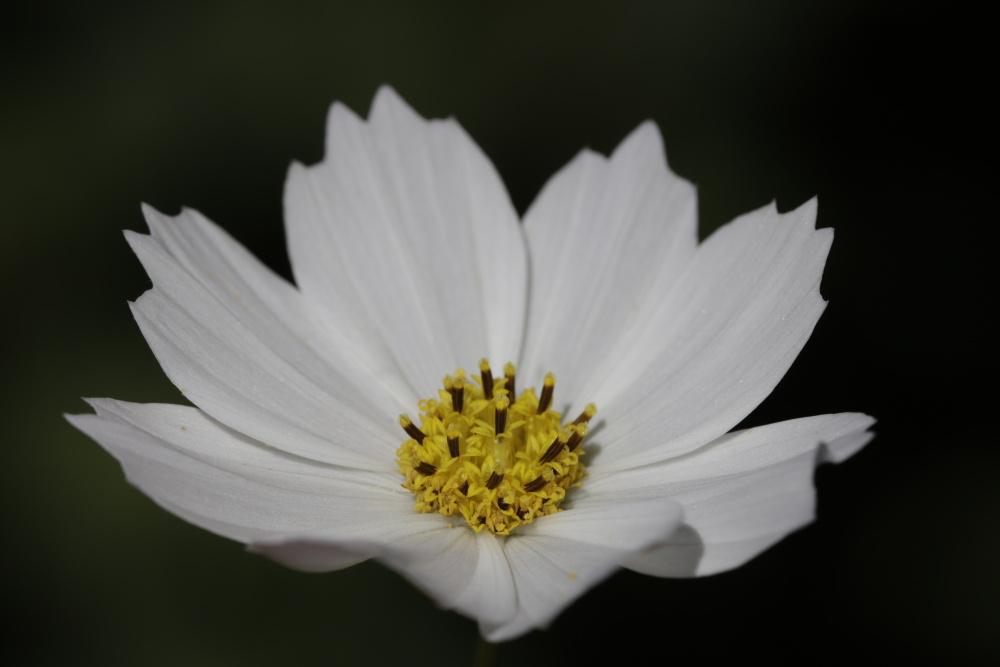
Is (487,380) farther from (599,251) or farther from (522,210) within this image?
(522,210)

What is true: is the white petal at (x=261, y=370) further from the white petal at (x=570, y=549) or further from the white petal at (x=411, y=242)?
the white petal at (x=570, y=549)

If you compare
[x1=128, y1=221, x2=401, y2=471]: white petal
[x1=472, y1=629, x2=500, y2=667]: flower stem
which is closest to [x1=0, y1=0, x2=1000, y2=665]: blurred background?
[x1=128, y1=221, x2=401, y2=471]: white petal

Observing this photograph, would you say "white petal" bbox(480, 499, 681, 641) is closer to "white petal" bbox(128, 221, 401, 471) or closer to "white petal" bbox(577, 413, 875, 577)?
"white petal" bbox(577, 413, 875, 577)

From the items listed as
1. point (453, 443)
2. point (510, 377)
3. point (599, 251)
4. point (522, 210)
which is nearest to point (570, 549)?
point (453, 443)

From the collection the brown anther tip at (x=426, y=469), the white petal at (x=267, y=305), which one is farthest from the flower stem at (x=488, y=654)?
the white petal at (x=267, y=305)

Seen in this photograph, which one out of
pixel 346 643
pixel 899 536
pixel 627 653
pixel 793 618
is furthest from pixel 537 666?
pixel 899 536

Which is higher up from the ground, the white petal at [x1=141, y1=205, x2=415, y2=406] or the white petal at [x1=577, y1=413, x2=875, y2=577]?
the white petal at [x1=141, y1=205, x2=415, y2=406]
